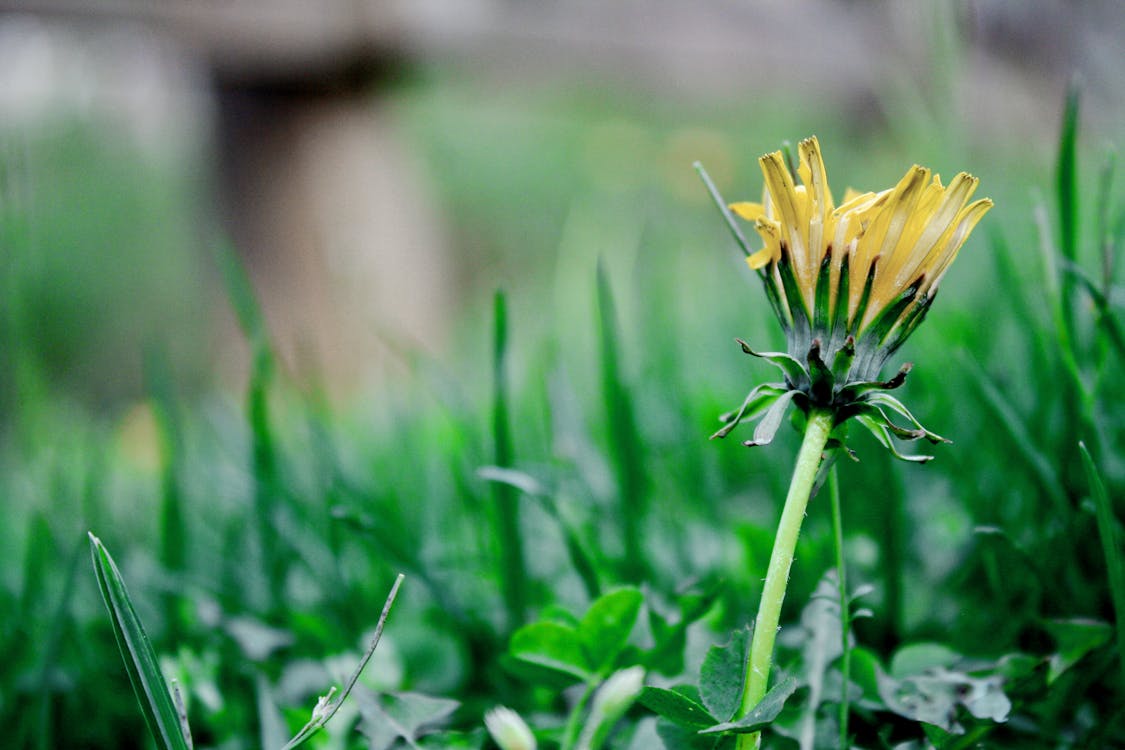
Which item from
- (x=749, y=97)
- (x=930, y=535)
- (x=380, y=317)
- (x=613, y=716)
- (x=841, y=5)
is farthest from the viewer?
(x=749, y=97)

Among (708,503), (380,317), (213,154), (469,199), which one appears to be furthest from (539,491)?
(469,199)

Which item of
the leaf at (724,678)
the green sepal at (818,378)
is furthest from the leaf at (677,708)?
the green sepal at (818,378)

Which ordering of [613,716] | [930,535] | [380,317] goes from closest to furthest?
[613,716] < [930,535] < [380,317]

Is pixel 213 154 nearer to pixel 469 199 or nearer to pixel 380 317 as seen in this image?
pixel 380 317

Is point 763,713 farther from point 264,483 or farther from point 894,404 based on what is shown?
point 264,483

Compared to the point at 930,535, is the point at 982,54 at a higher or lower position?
higher

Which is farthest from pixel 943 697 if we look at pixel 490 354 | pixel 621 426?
pixel 490 354

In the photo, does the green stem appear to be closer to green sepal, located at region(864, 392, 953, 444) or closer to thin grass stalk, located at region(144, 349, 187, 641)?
green sepal, located at region(864, 392, 953, 444)
